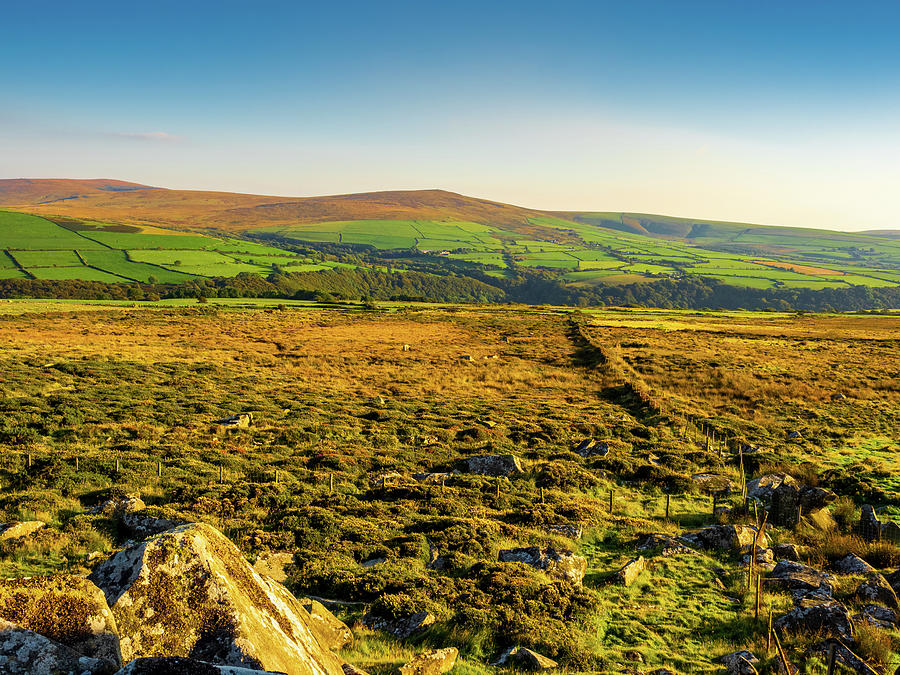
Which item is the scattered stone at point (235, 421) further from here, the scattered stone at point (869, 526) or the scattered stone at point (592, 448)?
the scattered stone at point (869, 526)

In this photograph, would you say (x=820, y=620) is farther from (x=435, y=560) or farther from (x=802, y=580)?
(x=435, y=560)

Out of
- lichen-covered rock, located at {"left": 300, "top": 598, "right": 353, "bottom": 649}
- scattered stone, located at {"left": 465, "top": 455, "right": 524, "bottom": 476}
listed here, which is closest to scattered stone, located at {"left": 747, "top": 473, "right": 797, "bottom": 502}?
scattered stone, located at {"left": 465, "top": 455, "right": 524, "bottom": 476}

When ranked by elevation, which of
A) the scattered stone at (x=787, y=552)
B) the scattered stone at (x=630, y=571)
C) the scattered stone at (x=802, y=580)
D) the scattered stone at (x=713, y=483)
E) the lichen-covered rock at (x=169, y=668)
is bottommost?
the scattered stone at (x=713, y=483)

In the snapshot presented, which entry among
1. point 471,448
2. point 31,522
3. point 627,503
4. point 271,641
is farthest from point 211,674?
point 471,448

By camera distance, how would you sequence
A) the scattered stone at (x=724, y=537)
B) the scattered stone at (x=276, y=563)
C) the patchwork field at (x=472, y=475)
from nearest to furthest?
the patchwork field at (x=472, y=475) → the scattered stone at (x=276, y=563) → the scattered stone at (x=724, y=537)

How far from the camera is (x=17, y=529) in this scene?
37.7ft

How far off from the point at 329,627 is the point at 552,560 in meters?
5.68

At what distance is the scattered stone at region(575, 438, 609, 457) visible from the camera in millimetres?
21522

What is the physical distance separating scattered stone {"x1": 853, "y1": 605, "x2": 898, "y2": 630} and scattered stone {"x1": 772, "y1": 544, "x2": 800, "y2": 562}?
2799mm

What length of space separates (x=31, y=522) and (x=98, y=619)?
32.4ft

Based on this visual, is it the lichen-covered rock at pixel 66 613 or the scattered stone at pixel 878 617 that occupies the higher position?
the lichen-covered rock at pixel 66 613

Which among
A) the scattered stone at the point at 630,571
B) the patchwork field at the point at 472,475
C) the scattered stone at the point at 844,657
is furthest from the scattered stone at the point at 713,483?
the scattered stone at the point at 844,657

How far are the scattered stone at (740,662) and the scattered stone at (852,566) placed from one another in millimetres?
5154

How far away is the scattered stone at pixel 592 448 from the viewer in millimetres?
21522
